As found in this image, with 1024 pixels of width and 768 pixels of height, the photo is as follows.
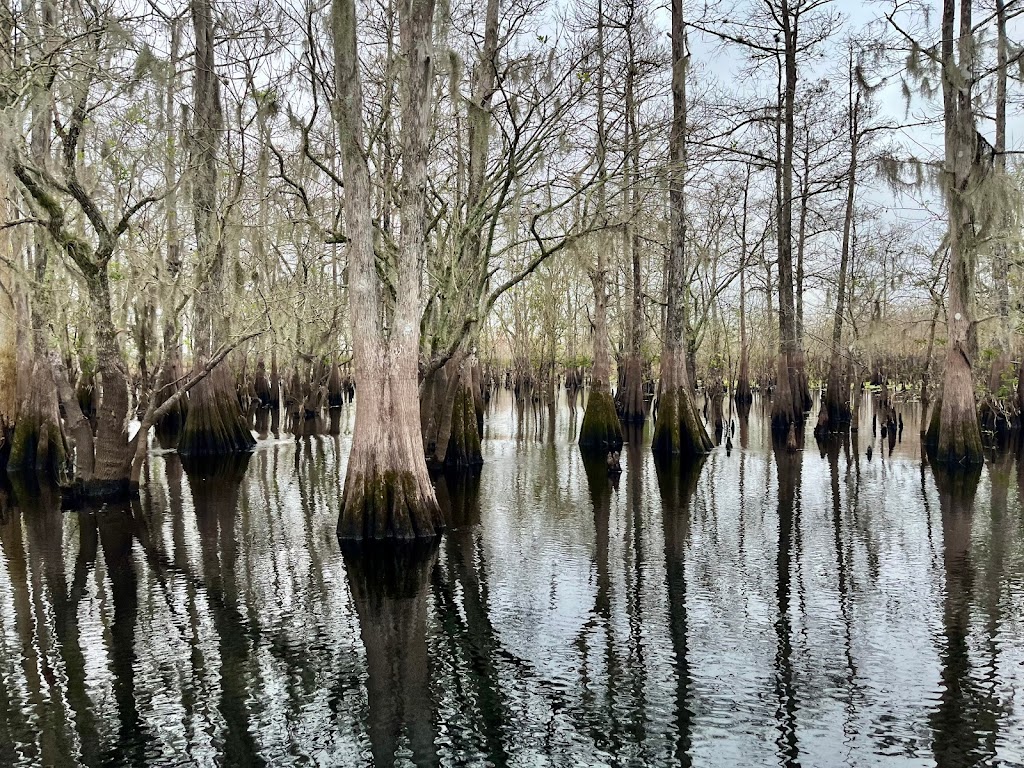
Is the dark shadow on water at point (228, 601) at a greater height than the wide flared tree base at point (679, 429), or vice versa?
the wide flared tree base at point (679, 429)

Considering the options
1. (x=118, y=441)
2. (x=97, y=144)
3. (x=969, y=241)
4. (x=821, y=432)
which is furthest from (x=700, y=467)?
(x=97, y=144)

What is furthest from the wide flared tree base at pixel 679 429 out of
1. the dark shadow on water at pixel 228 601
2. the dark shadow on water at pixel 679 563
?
the dark shadow on water at pixel 228 601

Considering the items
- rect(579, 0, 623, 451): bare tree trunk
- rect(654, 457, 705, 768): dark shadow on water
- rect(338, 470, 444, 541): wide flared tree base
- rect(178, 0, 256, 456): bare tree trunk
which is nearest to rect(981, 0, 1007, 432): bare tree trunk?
rect(654, 457, 705, 768): dark shadow on water

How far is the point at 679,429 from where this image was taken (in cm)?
1845

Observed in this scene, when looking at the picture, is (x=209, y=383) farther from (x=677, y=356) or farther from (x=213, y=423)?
(x=677, y=356)

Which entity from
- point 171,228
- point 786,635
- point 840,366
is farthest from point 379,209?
point 840,366

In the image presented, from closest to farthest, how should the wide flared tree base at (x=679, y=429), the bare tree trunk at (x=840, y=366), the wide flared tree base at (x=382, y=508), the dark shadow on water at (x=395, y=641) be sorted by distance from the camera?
the dark shadow on water at (x=395, y=641) < the wide flared tree base at (x=382, y=508) < the wide flared tree base at (x=679, y=429) < the bare tree trunk at (x=840, y=366)

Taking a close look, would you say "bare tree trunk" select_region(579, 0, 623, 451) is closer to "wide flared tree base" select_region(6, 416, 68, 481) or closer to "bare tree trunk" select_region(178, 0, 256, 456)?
"bare tree trunk" select_region(178, 0, 256, 456)

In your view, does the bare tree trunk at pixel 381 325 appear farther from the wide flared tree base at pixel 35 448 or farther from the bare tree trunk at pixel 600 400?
the bare tree trunk at pixel 600 400

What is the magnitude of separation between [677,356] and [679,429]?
1.69m

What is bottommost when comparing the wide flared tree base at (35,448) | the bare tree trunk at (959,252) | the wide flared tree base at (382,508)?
the wide flared tree base at (382,508)

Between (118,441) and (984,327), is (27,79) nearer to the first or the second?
(118,441)

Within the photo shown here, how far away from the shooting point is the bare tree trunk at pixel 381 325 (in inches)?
394

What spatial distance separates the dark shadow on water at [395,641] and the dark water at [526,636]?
0.10ft
